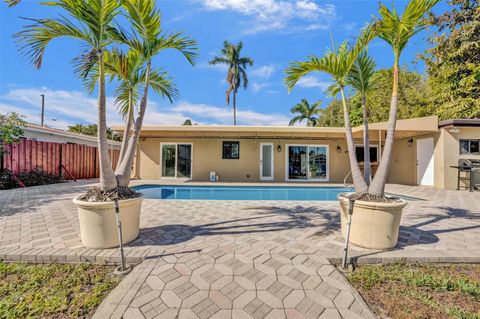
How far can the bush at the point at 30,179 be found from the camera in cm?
897

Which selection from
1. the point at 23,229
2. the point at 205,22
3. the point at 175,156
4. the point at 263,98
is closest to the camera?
the point at 23,229

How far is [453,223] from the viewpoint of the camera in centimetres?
481

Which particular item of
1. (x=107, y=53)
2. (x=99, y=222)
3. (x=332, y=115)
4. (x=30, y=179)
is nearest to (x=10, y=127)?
(x=30, y=179)

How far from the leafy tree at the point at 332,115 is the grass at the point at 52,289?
31.9 meters

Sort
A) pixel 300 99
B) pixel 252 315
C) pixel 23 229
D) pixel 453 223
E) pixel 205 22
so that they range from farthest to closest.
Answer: pixel 300 99
pixel 205 22
pixel 453 223
pixel 23 229
pixel 252 315

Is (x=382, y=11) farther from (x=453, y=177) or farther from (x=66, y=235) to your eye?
(x=453, y=177)

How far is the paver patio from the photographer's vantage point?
213cm

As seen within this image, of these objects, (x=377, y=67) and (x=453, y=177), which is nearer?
(x=377, y=67)

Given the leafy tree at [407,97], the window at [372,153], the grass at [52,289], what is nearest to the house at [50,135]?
the grass at [52,289]

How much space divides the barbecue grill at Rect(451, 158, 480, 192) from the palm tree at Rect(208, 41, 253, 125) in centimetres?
1801

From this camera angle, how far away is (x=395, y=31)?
3486 mm

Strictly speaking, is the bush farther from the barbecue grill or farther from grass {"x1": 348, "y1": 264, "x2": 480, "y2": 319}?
the barbecue grill

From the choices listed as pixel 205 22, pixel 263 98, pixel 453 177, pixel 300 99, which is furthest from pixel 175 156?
pixel 300 99

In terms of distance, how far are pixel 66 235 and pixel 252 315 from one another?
3.65 metres
